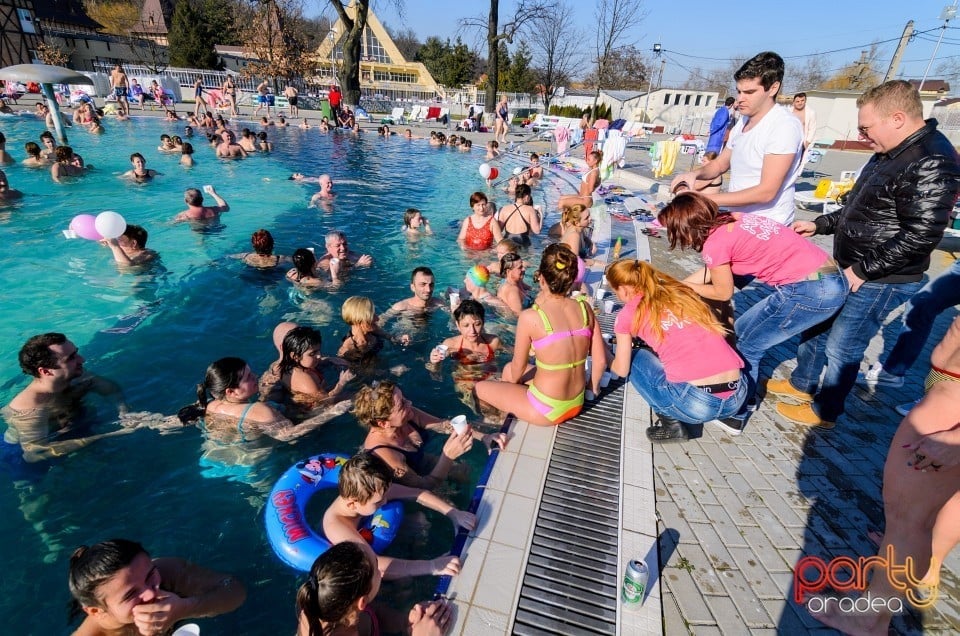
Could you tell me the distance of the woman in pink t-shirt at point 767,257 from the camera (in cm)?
352

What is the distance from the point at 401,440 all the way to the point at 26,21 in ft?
199

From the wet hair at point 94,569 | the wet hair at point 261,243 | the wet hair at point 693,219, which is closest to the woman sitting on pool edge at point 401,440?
the wet hair at point 94,569

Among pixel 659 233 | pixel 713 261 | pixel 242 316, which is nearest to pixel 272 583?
pixel 713 261

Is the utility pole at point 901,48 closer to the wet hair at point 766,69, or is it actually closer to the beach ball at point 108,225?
the wet hair at point 766,69

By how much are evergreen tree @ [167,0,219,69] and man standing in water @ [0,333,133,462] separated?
5105 centimetres

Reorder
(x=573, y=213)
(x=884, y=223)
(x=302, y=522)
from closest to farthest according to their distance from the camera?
(x=302, y=522) < (x=884, y=223) < (x=573, y=213)

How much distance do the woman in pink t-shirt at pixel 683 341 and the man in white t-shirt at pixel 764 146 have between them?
1.04 m

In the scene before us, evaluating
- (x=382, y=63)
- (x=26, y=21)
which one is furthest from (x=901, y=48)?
(x=26, y=21)

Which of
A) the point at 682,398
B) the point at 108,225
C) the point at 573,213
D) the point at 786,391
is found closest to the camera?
the point at 682,398

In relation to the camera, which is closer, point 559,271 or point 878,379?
point 559,271

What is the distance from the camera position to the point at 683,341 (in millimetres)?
3508

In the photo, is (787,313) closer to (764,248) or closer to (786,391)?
(764,248)

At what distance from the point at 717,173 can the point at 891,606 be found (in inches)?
145

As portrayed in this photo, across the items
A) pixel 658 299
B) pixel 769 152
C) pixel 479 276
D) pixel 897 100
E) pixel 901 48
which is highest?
pixel 901 48
